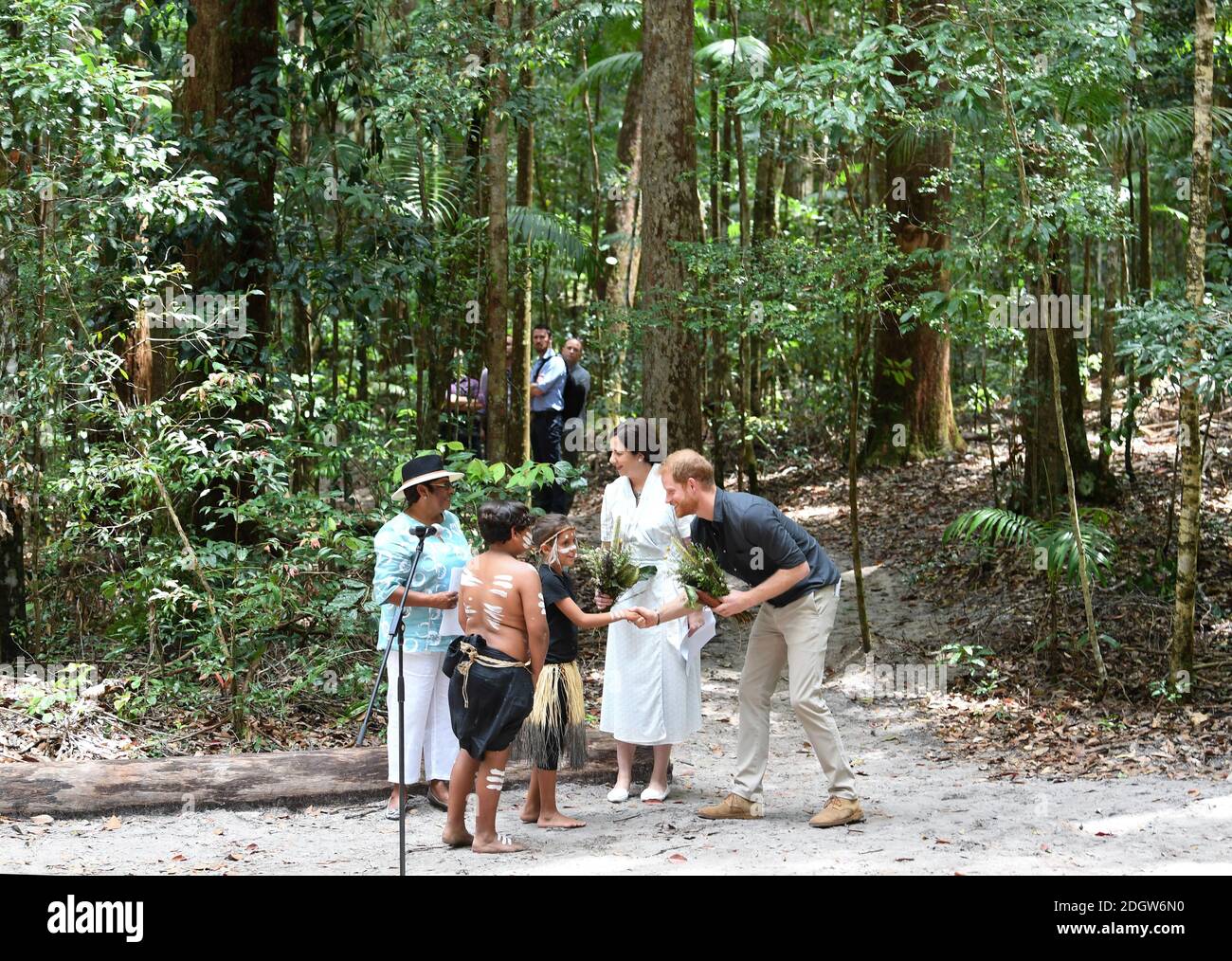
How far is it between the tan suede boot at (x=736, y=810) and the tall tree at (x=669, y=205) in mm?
4480

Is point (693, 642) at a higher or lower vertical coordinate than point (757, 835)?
higher

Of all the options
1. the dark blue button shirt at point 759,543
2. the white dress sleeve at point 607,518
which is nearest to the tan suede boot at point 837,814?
the dark blue button shirt at point 759,543

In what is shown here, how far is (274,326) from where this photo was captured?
12352mm

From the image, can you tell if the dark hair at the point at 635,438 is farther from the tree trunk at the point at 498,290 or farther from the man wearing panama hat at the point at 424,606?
the tree trunk at the point at 498,290

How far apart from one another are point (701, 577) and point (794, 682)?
0.68m

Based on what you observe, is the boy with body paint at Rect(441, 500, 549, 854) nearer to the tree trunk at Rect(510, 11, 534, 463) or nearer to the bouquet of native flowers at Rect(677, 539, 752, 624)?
the bouquet of native flowers at Rect(677, 539, 752, 624)

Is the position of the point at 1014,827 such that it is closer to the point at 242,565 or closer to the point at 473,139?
the point at 242,565

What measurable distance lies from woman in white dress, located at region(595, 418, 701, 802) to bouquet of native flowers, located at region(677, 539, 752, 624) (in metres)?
0.36

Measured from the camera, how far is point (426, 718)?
6125mm

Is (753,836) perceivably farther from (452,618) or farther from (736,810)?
(452,618)

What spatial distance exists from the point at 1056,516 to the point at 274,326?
7956mm

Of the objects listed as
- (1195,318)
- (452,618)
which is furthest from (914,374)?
(452,618)

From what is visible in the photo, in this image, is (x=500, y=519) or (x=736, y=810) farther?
(x=736, y=810)

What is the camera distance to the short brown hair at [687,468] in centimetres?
554
